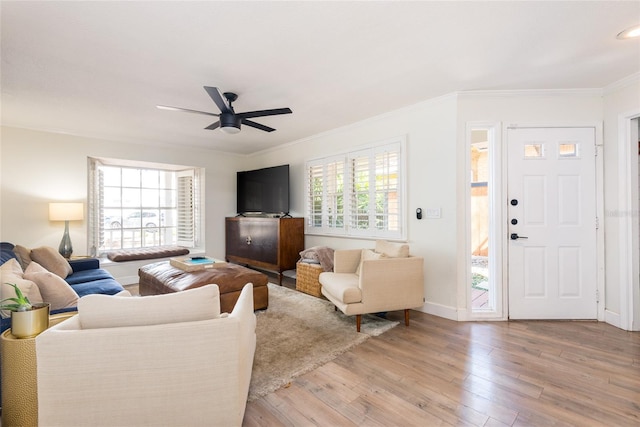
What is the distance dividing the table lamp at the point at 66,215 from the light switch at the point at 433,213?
486 cm

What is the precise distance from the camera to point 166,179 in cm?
593

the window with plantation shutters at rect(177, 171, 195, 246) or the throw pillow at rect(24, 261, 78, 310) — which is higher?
the window with plantation shutters at rect(177, 171, 195, 246)

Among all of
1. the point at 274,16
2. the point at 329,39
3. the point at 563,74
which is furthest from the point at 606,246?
the point at 274,16

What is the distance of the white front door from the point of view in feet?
10.2

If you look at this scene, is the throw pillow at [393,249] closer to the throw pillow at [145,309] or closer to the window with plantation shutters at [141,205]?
the throw pillow at [145,309]

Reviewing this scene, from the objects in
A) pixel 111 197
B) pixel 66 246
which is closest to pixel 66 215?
pixel 66 246

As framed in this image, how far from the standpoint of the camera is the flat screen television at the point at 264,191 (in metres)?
5.10

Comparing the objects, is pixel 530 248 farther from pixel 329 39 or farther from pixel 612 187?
pixel 329 39

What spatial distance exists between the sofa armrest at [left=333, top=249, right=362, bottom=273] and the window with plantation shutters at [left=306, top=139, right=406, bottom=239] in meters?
0.56

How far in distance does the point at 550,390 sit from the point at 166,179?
640 cm

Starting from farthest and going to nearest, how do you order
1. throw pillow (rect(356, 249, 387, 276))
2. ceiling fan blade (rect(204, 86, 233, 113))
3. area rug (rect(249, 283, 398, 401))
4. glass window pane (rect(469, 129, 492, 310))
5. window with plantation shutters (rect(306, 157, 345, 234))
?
glass window pane (rect(469, 129, 492, 310)), window with plantation shutters (rect(306, 157, 345, 234)), throw pillow (rect(356, 249, 387, 276)), ceiling fan blade (rect(204, 86, 233, 113)), area rug (rect(249, 283, 398, 401))

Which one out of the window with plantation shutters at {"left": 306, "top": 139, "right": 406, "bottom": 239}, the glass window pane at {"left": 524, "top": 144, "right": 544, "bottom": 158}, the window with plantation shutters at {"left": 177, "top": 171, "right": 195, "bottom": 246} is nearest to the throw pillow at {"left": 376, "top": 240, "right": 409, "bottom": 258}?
the window with plantation shutters at {"left": 306, "top": 139, "right": 406, "bottom": 239}

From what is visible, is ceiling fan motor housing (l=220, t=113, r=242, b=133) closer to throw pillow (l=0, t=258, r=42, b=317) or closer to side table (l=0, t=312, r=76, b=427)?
throw pillow (l=0, t=258, r=42, b=317)

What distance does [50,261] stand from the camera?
3.24 meters
